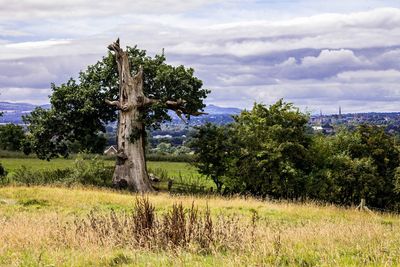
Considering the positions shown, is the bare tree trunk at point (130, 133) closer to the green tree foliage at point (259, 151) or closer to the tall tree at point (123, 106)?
the tall tree at point (123, 106)

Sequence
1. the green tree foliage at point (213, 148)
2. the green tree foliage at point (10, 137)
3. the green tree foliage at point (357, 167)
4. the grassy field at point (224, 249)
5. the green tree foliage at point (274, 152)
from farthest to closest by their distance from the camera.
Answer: the green tree foliage at point (10, 137) < the green tree foliage at point (213, 148) < the green tree foliage at point (357, 167) < the green tree foliage at point (274, 152) < the grassy field at point (224, 249)

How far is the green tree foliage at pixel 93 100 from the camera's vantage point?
43000mm

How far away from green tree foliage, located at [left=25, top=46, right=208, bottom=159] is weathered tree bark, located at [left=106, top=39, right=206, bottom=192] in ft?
7.86

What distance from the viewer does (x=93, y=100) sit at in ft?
144

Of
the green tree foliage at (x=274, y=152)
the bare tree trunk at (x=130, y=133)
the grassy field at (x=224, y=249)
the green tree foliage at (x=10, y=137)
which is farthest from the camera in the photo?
the green tree foliage at (x=10, y=137)

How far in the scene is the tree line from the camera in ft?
125

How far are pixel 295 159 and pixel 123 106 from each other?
40.9ft

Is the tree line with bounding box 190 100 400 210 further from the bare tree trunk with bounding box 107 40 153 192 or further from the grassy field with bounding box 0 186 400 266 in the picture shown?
the grassy field with bounding box 0 186 400 266

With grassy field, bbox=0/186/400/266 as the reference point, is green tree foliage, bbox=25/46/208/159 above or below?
above

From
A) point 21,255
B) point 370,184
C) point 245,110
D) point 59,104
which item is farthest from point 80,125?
point 21,255

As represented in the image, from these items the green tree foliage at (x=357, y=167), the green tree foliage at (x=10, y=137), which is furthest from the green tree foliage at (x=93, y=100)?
the green tree foliage at (x=10, y=137)

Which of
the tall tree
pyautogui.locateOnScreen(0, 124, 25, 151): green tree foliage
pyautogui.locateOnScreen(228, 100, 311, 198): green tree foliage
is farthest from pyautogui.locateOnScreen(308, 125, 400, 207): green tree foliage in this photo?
pyautogui.locateOnScreen(0, 124, 25, 151): green tree foliage

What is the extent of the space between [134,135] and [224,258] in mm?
29029

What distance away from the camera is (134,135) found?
130 ft
